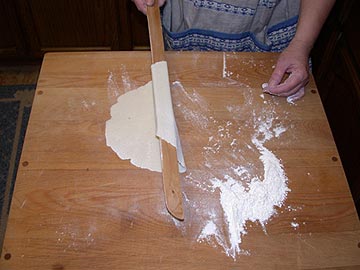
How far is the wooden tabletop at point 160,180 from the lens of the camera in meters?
0.62

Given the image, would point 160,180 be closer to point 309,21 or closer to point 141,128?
point 141,128

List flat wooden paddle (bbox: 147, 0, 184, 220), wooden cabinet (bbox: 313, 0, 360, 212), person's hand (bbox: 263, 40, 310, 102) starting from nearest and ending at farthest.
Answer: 1. flat wooden paddle (bbox: 147, 0, 184, 220)
2. person's hand (bbox: 263, 40, 310, 102)
3. wooden cabinet (bbox: 313, 0, 360, 212)

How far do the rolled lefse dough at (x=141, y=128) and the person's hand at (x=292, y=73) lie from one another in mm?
254

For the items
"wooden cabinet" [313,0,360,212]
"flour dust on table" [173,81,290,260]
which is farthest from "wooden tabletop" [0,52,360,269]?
"wooden cabinet" [313,0,360,212]

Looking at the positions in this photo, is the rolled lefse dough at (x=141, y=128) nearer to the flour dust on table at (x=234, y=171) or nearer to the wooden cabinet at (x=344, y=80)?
the flour dust on table at (x=234, y=171)

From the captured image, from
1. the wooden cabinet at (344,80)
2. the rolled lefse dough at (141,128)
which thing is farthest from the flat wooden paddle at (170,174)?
the wooden cabinet at (344,80)

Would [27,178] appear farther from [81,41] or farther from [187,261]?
[81,41]

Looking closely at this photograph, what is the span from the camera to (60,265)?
0.60 meters

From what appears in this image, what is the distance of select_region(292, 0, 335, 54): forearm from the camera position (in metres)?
0.85

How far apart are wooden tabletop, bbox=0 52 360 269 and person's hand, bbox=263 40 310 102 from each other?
0.08 feet

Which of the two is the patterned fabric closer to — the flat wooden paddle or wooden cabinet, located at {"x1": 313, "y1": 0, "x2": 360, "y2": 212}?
the flat wooden paddle

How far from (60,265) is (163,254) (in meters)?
0.17

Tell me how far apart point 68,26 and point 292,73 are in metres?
1.06

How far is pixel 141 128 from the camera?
767 mm
